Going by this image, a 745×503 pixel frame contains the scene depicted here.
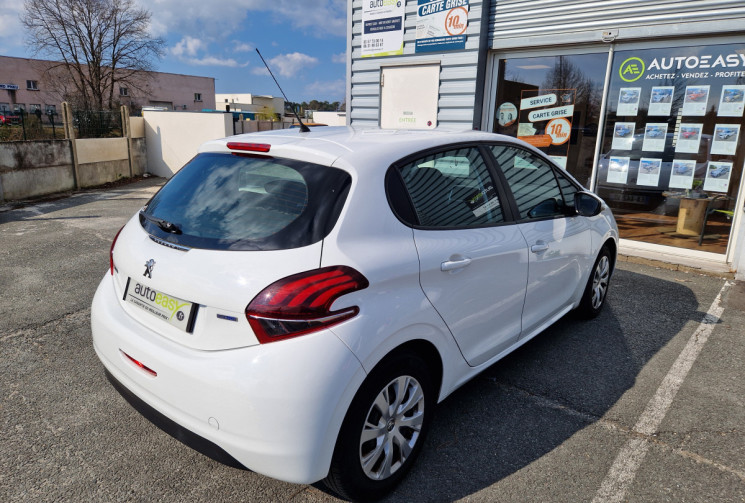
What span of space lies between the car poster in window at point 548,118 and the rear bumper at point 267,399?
6437 millimetres

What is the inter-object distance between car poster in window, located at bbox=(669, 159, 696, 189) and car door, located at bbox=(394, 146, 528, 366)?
15.6 ft

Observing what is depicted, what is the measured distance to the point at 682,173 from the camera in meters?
6.55

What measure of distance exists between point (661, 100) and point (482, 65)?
2496 mm

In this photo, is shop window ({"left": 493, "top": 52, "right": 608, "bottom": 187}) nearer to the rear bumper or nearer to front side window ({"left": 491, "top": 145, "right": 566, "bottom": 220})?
front side window ({"left": 491, "top": 145, "right": 566, "bottom": 220})

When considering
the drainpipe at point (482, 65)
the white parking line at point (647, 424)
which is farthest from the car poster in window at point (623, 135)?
the white parking line at point (647, 424)

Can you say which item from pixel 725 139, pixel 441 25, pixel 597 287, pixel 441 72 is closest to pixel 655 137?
pixel 725 139

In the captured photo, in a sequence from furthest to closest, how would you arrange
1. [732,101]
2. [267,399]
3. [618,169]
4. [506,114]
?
[506,114]
[618,169]
[732,101]
[267,399]

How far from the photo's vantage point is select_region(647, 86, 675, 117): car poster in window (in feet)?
21.1

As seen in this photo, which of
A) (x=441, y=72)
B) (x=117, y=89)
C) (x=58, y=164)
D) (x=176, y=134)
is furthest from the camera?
(x=117, y=89)

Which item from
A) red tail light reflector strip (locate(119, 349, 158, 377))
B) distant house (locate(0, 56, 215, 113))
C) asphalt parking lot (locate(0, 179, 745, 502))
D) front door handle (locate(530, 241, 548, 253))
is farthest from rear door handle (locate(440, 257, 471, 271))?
distant house (locate(0, 56, 215, 113))

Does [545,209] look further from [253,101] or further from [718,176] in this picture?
[253,101]

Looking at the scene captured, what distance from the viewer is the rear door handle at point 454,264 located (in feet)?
7.99

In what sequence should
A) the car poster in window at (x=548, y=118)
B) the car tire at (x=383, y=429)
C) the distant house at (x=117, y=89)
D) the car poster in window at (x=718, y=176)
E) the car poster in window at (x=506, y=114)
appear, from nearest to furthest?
1. the car tire at (x=383, y=429)
2. the car poster in window at (x=718, y=176)
3. the car poster in window at (x=548, y=118)
4. the car poster in window at (x=506, y=114)
5. the distant house at (x=117, y=89)

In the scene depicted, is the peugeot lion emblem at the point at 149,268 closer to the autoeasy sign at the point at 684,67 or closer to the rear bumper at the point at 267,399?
the rear bumper at the point at 267,399
